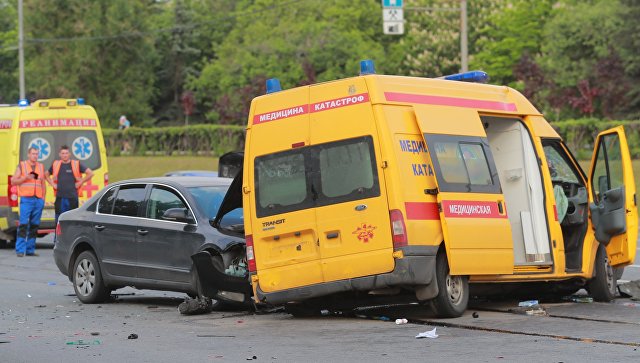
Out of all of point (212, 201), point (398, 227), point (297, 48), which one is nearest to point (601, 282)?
point (398, 227)

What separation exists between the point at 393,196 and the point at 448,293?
3.63ft

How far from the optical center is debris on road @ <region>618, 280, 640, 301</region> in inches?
518

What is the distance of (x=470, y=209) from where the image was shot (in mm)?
11445

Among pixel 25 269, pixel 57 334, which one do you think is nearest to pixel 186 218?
pixel 57 334

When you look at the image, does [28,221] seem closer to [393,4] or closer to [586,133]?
[393,4]

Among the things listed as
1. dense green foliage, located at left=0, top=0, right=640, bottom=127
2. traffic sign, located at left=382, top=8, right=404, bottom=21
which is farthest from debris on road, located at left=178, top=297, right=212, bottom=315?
dense green foliage, located at left=0, top=0, right=640, bottom=127

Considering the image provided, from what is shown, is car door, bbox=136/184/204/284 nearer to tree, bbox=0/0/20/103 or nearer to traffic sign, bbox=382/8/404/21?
traffic sign, bbox=382/8/404/21

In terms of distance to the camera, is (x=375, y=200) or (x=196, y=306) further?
(x=196, y=306)

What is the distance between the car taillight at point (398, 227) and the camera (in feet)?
35.6

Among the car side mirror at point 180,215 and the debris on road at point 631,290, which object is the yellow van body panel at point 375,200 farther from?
the debris on road at point 631,290

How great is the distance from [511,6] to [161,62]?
28156 mm

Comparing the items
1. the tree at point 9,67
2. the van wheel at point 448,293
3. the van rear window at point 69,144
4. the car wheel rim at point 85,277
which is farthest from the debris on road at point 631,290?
the tree at point 9,67

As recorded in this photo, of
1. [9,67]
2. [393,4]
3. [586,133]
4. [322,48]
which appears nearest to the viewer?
[393,4]

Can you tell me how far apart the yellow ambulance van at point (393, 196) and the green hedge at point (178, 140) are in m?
32.8
